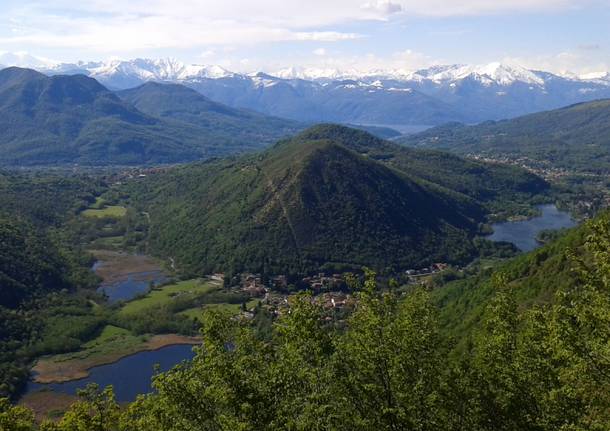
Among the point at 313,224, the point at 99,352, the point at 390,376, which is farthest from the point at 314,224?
the point at 390,376

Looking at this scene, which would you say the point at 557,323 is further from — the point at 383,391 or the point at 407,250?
the point at 407,250

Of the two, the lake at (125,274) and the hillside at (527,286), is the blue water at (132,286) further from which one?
the hillside at (527,286)

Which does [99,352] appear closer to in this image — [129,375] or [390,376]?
[129,375]

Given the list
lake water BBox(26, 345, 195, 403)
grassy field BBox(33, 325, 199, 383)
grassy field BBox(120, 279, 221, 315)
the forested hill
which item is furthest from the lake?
lake water BBox(26, 345, 195, 403)

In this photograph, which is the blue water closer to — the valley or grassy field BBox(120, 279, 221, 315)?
the valley

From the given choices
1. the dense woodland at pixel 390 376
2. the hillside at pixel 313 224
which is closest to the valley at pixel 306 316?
the dense woodland at pixel 390 376
